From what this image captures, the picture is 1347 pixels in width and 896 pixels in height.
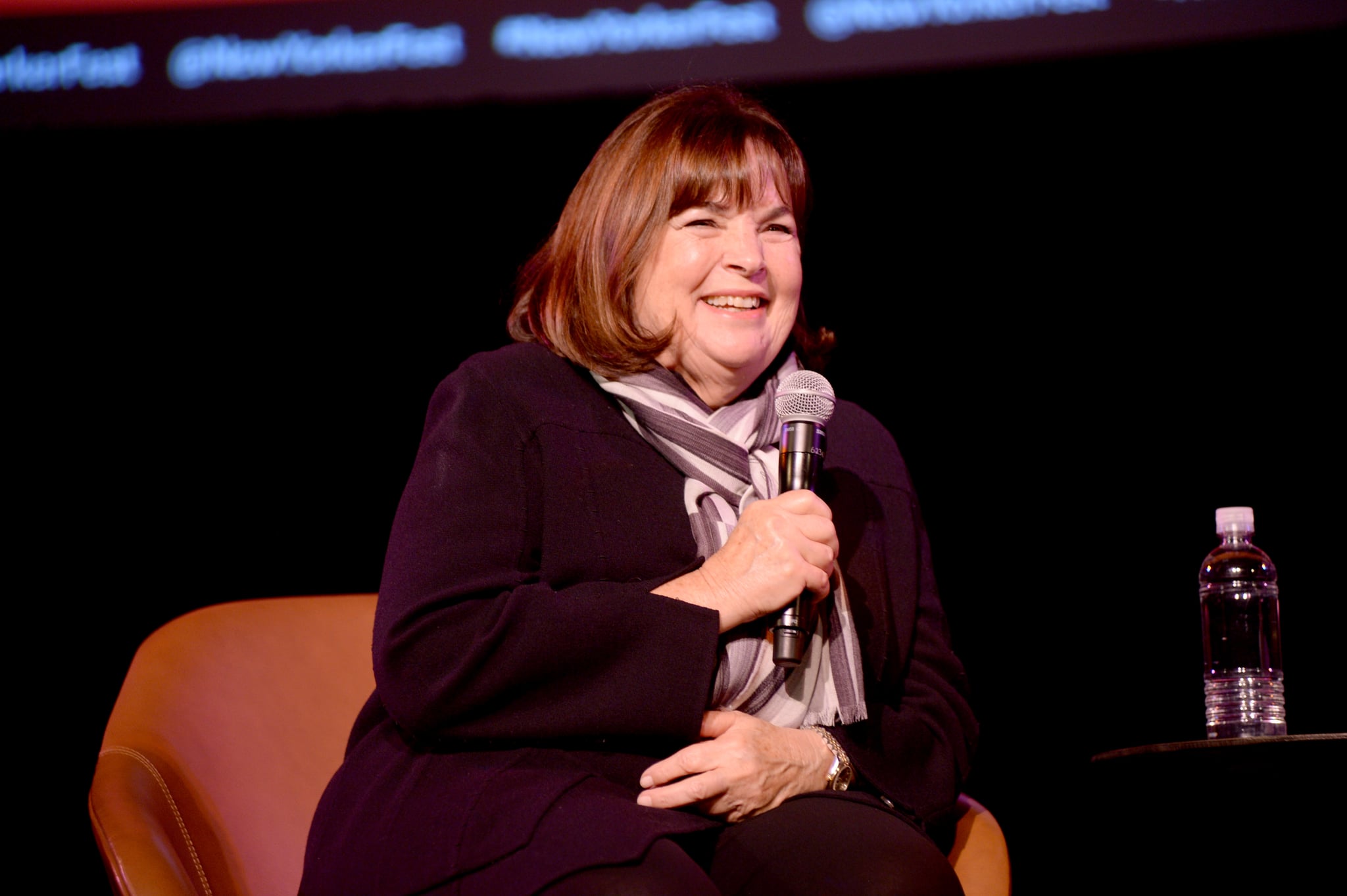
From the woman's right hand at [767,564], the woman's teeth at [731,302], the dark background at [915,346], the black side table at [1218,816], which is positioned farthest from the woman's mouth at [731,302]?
the dark background at [915,346]

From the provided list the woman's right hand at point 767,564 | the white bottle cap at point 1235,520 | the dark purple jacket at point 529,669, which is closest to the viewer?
the dark purple jacket at point 529,669

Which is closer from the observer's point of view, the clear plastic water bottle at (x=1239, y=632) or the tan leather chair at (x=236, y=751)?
the tan leather chair at (x=236, y=751)

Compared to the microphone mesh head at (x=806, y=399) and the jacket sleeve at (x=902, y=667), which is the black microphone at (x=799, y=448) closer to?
the microphone mesh head at (x=806, y=399)

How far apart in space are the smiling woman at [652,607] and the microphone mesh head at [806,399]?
121 mm

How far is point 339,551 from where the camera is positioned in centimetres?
338

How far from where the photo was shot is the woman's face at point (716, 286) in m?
1.85

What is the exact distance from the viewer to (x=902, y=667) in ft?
6.11

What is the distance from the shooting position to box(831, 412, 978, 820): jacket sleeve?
5.58 feet

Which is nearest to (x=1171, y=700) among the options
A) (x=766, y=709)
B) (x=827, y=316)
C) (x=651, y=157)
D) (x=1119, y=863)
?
(x=1119, y=863)

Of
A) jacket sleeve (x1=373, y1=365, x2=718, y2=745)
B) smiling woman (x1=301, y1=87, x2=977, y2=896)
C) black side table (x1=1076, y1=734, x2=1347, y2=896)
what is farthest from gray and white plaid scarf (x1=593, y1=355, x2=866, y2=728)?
black side table (x1=1076, y1=734, x2=1347, y2=896)

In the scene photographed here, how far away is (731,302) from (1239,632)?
52.9 inches

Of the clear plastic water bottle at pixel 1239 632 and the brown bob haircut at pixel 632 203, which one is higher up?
the brown bob haircut at pixel 632 203

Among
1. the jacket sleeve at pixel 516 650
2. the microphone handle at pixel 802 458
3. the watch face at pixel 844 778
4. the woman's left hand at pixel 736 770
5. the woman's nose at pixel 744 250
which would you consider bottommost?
the watch face at pixel 844 778

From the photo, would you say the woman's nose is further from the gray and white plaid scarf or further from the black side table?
the black side table
